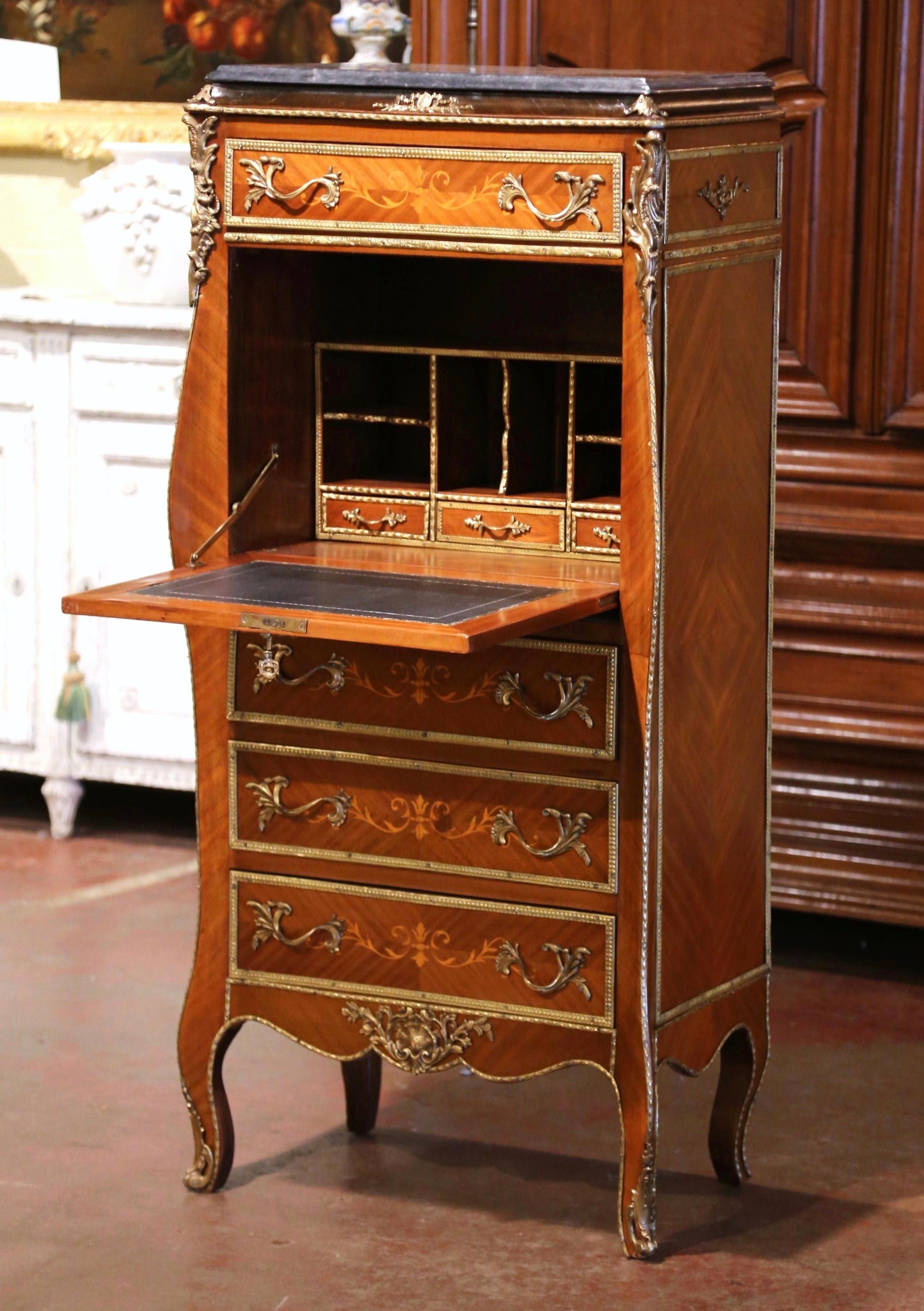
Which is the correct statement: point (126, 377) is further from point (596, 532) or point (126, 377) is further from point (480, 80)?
point (480, 80)

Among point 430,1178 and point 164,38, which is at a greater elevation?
point 164,38

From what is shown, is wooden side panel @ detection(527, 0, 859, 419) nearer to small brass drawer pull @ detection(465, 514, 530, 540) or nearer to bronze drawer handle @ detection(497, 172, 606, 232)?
small brass drawer pull @ detection(465, 514, 530, 540)

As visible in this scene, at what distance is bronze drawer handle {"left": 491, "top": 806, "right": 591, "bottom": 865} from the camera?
289 cm

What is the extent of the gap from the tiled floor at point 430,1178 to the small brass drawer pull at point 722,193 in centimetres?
136

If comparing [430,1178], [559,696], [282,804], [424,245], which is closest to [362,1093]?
[430,1178]

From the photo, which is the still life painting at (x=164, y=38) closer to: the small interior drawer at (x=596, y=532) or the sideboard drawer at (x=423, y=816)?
the small interior drawer at (x=596, y=532)

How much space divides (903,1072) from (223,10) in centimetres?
286

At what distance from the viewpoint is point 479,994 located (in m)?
2.98

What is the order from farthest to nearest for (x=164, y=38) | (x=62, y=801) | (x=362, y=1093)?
(x=164, y=38)
(x=62, y=801)
(x=362, y=1093)

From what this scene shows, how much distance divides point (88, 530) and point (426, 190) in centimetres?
203

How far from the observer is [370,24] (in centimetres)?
452

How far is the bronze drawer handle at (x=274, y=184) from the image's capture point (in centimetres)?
288

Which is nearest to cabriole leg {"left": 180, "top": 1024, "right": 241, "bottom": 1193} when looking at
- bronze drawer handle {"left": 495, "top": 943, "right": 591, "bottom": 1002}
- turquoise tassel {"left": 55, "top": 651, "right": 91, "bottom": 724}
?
bronze drawer handle {"left": 495, "top": 943, "right": 591, "bottom": 1002}

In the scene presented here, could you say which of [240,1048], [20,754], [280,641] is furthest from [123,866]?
[280,641]
